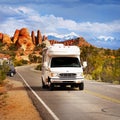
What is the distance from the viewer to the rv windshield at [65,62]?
29.7m

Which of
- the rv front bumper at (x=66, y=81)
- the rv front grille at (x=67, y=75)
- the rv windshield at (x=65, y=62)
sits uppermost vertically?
the rv windshield at (x=65, y=62)

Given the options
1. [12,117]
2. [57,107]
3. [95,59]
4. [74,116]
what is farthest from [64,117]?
[95,59]

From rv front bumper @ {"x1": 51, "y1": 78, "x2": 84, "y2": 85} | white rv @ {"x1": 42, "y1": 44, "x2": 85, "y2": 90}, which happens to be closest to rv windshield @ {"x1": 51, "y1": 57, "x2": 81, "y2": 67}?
white rv @ {"x1": 42, "y1": 44, "x2": 85, "y2": 90}

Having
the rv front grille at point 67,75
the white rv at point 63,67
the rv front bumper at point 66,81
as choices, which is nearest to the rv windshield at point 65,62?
the white rv at point 63,67

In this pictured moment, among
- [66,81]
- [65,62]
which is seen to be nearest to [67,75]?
[66,81]

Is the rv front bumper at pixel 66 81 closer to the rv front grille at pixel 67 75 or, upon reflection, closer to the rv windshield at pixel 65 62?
the rv front grille at pixel 67 75

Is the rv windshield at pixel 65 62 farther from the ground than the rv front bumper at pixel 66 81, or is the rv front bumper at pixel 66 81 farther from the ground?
the rv windshield at pixel 65 62

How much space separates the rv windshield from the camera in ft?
97.5

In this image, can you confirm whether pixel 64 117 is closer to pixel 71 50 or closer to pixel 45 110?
pixel 45 110

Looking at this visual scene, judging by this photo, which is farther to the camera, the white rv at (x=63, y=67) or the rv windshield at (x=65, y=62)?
the rv windshield at (x=65, y=62)

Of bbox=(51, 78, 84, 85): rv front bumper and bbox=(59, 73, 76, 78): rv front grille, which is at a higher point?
bbox=(59, 73, 76, 78): rv front grille

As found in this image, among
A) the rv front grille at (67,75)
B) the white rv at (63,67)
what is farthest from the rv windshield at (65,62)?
the rv front grille at (67,75)

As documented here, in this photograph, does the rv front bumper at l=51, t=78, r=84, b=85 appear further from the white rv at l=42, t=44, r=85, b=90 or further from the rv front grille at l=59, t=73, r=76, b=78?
the rv front grille at l=59, t=73, r=76, b=78

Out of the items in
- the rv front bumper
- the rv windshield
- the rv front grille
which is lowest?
the rv front bumper
